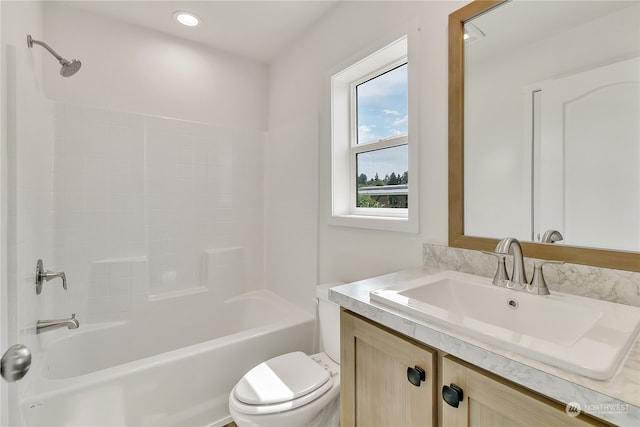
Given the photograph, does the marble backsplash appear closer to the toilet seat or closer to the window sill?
the window sill

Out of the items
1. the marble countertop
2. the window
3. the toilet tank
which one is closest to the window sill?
the window

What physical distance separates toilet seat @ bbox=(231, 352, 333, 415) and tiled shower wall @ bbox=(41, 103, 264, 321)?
1143mm

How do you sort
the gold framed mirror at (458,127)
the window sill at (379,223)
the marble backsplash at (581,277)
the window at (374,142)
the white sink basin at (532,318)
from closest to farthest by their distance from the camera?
the white sink basin at (532,318) < the marble backsplash at (581,277) < the gold framed mirror at (458,127) < the window sill at (379,223) < the window at (374,142)

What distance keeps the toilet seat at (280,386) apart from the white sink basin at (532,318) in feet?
2.23

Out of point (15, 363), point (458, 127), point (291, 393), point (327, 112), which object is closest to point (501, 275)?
point (458, 127)

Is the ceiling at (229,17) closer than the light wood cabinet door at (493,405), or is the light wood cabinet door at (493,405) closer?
the light wood cabinet door at (493,405)

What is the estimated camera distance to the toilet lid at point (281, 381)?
4.12 ft

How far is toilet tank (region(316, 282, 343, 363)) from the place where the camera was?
5.36ft

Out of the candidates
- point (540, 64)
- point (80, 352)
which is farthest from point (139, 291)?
point (540, 64)

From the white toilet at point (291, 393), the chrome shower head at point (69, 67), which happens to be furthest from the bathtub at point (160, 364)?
the chrome shower head at point (69, 67)

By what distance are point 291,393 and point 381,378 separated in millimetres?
581

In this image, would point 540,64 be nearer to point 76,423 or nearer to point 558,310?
point 558,310

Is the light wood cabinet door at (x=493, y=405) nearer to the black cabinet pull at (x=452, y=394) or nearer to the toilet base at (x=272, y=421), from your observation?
the black cabinet pull at (x=452, y=394)

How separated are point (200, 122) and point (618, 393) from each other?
8.54 feet
